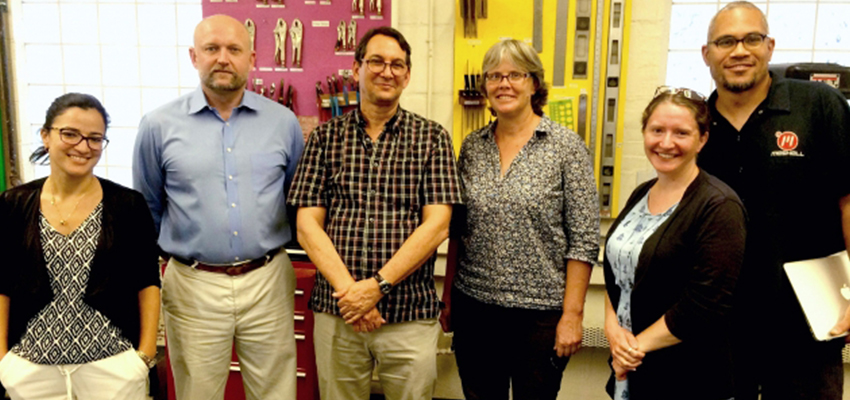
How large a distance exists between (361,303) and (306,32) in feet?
6.16

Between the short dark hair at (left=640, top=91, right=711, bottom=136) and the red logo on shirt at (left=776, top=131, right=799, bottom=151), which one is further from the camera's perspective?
the red logo on shirt at (left=776, top=131, right=799, bottom=151)

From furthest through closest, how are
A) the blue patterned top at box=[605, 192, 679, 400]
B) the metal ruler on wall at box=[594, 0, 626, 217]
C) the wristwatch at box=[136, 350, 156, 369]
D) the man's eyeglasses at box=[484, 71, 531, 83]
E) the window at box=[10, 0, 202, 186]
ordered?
the window at box=[10, 0, 202, 186]
the metal ruler on wall at box=[594, 0, 626, 217]
the man's eyeglasses at box=[484, 71, 531, 83]
the wristwatch at box=[136, 350, 156, 369]
the blue patterned top at box=[605, 192, 679, 400]

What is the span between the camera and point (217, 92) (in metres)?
2.01

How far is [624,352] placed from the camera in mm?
1566

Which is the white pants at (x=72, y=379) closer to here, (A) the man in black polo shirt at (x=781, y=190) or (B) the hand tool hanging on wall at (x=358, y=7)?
(A) the man in black polo shirt at (x=781, y=190)

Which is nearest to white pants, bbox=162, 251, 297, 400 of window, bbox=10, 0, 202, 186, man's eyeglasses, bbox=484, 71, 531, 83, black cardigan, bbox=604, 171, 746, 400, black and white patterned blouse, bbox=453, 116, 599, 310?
black and white patterned blouse, bbox=453, 116, 599, 310

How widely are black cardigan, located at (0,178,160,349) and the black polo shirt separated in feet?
6.44

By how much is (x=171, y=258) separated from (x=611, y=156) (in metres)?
2.15

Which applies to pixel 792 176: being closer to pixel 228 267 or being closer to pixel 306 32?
pixel 228 267

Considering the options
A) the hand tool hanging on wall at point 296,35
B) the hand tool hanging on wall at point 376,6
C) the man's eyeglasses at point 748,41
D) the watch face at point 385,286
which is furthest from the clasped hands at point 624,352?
the hand tool hanging on wall at point 296,35

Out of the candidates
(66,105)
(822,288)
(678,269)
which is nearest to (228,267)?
(66,105)

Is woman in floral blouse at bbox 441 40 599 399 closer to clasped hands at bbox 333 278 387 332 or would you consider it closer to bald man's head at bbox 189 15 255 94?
clasped hands at bbox 333 278 387 332

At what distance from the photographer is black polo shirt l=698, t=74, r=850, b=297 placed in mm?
1690

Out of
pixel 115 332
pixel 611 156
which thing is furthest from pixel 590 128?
pixel 115 332
